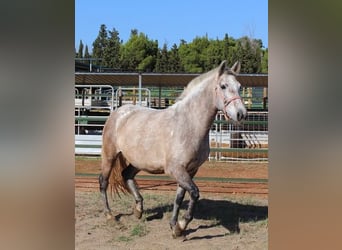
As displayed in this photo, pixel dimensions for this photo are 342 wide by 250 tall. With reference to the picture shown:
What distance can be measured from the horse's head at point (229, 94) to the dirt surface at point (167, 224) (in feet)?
3.15

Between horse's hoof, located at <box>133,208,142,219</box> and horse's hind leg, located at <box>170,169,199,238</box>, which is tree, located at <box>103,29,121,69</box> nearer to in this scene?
horse's hoof, located at <box>133,208,142,219</box>

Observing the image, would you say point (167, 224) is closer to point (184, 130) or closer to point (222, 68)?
point (184, 130)

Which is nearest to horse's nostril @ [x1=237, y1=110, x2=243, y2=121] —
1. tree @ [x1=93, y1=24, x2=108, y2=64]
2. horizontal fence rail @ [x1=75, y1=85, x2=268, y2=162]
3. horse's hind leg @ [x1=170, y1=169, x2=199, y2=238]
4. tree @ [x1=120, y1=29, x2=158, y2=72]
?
horse's hind leg @ [x1=170, y1=169, x2=199, y2=238]

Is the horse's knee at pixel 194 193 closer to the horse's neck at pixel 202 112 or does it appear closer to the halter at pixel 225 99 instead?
the horse's neck at pixel 202 112

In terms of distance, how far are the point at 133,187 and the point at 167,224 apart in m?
0.43

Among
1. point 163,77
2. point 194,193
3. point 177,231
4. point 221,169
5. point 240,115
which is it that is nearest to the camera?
point 240,115

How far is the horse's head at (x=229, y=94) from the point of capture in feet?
8.61

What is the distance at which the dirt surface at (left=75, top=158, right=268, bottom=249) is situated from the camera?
9.77 ft

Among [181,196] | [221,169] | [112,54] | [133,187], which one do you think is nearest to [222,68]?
[181,196]

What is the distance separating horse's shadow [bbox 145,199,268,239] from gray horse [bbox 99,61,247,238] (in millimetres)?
533

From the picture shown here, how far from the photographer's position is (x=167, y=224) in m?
3.42
